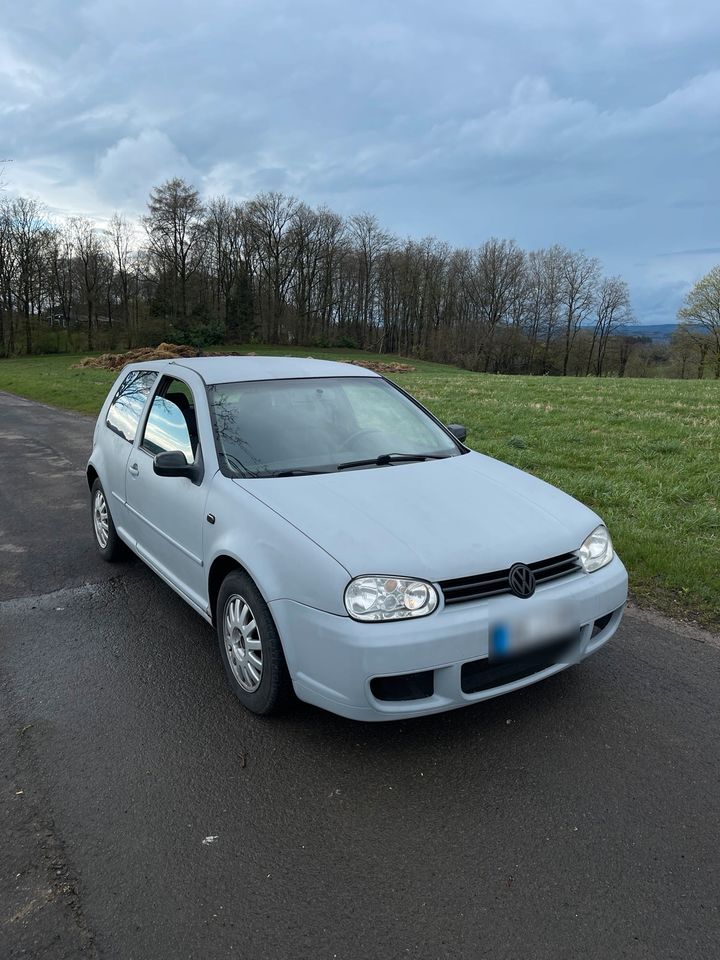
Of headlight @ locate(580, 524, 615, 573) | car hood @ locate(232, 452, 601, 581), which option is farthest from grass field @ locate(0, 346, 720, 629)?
car hood @ locate(232, 452, 601, 581)

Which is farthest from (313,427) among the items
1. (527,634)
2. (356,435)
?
(527,634)

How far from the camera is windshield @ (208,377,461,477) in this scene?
3586 mm

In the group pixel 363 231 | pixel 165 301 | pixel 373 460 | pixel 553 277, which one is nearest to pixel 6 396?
pixel 373 460

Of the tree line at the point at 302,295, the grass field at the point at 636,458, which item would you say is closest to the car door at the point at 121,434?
the grass field at the point at 636,458

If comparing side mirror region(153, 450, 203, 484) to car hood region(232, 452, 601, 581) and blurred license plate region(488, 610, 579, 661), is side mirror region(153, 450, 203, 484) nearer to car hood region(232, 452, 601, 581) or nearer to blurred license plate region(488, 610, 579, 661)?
car hood region(232, 452, 601, 581)

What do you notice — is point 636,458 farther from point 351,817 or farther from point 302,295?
point 302,295

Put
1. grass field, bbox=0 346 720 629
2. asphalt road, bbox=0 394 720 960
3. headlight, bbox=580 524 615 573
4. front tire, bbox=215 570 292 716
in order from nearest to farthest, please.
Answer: asphalt road, bbox=0 394 720 960, front tire, bbox=215 570 292 716, headlight, bbox=580 524 615 573, grass field, bbox=0 346 720 629

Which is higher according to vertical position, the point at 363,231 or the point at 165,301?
the point at 363,231

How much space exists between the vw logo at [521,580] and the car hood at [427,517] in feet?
0.15

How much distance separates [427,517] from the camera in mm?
2965

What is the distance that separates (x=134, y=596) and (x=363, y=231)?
6973 centimetres

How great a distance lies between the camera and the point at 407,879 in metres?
2.17

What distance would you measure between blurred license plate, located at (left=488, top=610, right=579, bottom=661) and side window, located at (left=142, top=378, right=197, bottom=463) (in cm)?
200

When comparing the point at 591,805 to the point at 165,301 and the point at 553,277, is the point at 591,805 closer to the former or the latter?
the point at 165,301
